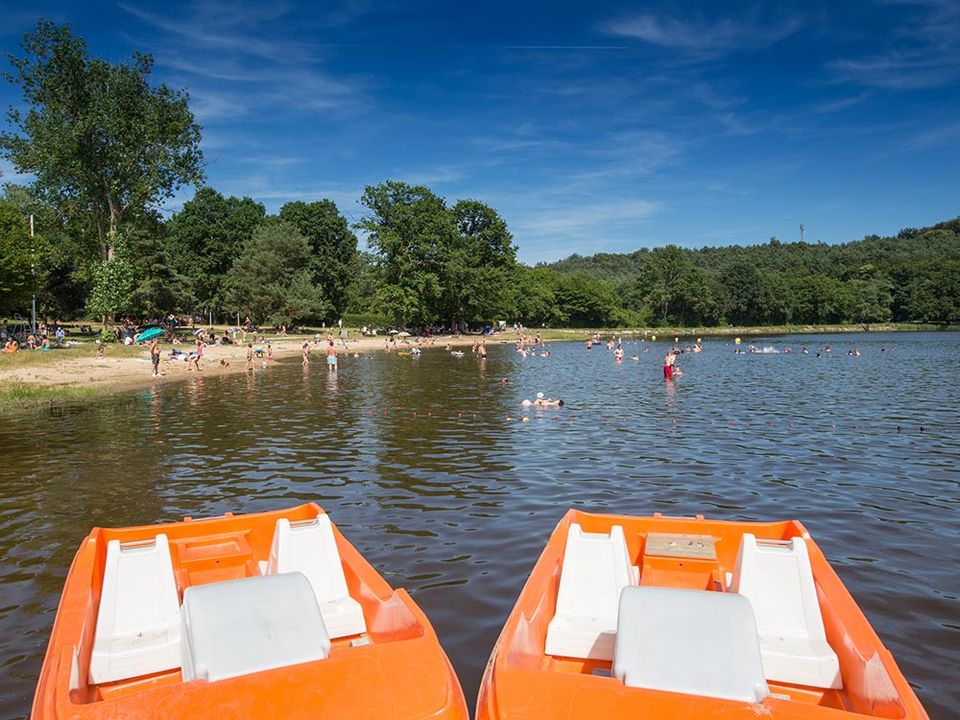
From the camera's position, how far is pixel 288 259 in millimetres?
77625

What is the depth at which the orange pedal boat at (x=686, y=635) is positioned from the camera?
14.7 ft

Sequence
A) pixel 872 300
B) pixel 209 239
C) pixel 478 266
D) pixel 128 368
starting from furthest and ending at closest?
1. pixel 872 300
2. pixel 478 266
3. pixel 209 239
4. pixel 128 368

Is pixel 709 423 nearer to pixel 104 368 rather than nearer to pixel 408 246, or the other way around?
pixel 104 368

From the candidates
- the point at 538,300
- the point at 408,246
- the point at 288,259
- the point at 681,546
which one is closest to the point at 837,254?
the point at 538,300

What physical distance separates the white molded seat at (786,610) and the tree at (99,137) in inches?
2035

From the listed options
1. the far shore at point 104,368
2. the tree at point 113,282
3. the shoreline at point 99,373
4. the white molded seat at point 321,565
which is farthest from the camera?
the tree at point 113,282

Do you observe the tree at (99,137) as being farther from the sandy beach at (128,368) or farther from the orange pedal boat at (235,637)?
the orange pedal boat at (235,637)

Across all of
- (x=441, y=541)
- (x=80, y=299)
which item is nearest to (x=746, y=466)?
(x=441, y=541)

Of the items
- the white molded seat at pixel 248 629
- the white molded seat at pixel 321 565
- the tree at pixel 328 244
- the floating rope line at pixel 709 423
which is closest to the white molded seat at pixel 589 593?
the white molded seat at pixel 321 565

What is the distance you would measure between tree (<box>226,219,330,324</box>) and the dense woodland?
0.72ft

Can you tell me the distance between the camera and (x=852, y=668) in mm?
5668

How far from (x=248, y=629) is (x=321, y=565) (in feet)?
9.41

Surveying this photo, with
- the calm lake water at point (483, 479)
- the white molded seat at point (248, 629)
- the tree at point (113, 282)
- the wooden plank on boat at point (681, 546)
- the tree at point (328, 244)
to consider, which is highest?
the tree at point (328, 244)

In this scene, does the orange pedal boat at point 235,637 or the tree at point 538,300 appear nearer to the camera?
the orange pedal boat at point 235,637
